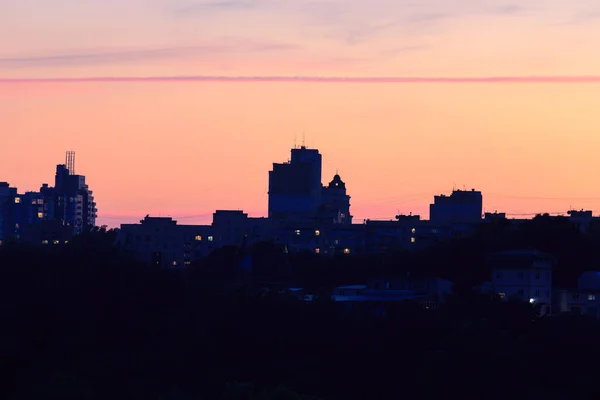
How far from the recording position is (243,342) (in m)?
47.9

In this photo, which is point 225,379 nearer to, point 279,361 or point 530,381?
point 279,361

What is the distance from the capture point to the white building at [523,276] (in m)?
55.6

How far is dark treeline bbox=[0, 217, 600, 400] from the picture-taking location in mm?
41906

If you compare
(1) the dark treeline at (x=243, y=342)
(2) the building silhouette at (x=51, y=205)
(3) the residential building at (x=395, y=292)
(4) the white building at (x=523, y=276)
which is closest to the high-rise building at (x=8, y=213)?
Answer: (2) the building silhouette at (x=51, y=205)

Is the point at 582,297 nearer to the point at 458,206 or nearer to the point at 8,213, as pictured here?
the point at 458,206

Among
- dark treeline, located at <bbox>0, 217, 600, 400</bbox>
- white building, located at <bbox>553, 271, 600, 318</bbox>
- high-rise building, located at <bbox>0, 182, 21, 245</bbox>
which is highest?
high-rise building, located at <bbox>0, 182, 21, 245</bbox>

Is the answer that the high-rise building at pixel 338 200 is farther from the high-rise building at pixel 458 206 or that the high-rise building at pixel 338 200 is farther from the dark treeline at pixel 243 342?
the dark treeline at pixel 243 342

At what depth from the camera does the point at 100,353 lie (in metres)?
44.8

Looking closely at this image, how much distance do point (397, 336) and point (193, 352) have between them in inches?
273

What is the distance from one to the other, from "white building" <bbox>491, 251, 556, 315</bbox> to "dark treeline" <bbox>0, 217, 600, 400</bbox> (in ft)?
8.59

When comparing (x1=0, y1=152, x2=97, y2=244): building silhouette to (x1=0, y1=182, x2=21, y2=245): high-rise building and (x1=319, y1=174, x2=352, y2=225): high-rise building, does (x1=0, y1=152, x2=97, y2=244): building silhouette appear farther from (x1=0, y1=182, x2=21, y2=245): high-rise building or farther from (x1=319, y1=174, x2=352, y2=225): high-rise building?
(x1=319, y1=174, x2=352, y2=225): high-rise building

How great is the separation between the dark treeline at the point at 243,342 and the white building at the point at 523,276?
8.59ft

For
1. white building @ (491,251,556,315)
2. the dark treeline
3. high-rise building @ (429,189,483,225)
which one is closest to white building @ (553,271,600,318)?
white building @ (491,251,556,315)

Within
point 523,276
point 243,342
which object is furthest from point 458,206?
point 243,342
